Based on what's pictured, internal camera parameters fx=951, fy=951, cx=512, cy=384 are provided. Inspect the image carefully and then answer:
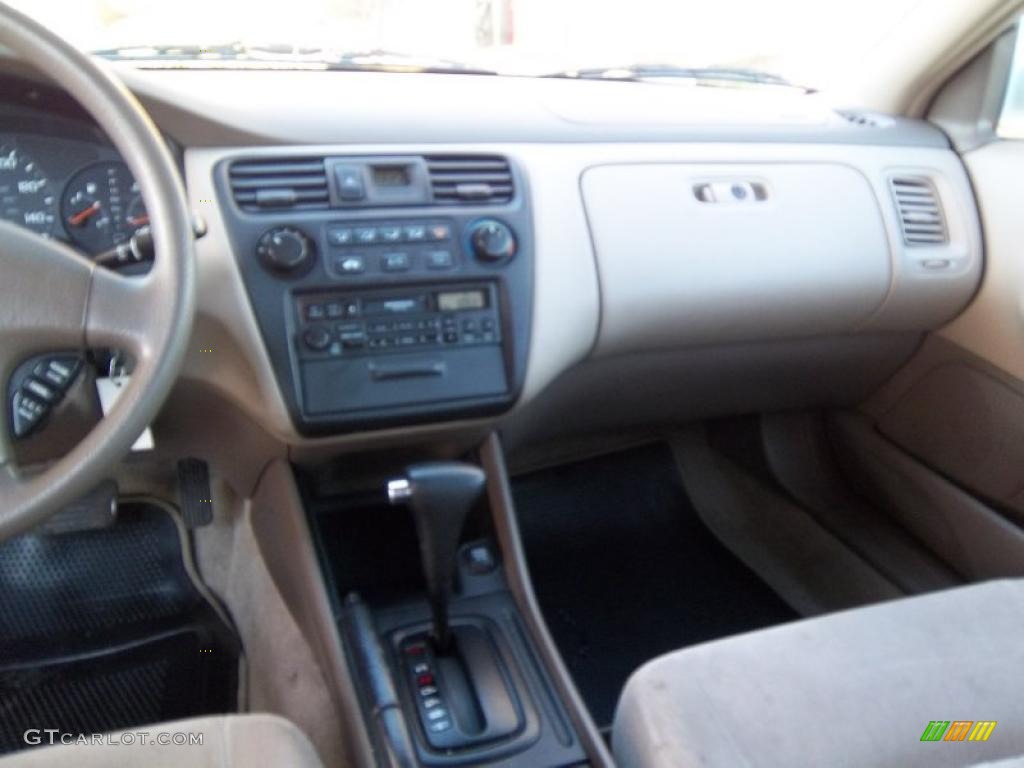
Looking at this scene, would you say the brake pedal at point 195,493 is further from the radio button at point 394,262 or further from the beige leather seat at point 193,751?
the beige leather seat at point 193,751

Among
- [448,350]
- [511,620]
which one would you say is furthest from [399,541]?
[448,350]

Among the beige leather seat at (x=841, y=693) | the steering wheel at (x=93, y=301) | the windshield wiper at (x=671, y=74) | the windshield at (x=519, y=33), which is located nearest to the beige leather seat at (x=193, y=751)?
the steering wheel at (x=93, y=301)

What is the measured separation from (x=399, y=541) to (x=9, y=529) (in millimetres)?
654

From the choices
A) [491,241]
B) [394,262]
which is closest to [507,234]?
[491,241]

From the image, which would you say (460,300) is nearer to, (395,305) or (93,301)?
(395,305)

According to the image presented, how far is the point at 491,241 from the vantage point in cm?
116

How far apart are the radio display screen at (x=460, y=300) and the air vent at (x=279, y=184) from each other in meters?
0.18

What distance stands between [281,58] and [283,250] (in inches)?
15.9

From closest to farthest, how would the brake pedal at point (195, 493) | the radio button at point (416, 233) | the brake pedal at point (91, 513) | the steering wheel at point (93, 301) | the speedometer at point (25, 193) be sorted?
the steering wheel at point (93, 301), the speedometer at point (25, 193), the radio button at point (416, 233), the brake pedal at point (91, 513), the brake pedal at point (195, 493)

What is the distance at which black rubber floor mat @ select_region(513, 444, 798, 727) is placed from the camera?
166 centimetres

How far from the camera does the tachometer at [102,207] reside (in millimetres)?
1048

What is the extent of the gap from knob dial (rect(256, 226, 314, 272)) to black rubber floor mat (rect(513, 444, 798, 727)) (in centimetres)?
89

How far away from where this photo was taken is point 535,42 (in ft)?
5.36

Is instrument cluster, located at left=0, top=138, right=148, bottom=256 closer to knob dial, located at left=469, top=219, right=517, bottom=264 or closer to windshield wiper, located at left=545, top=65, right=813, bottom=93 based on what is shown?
knob dial, located at left=469, top=219, right=517, bottom=264
